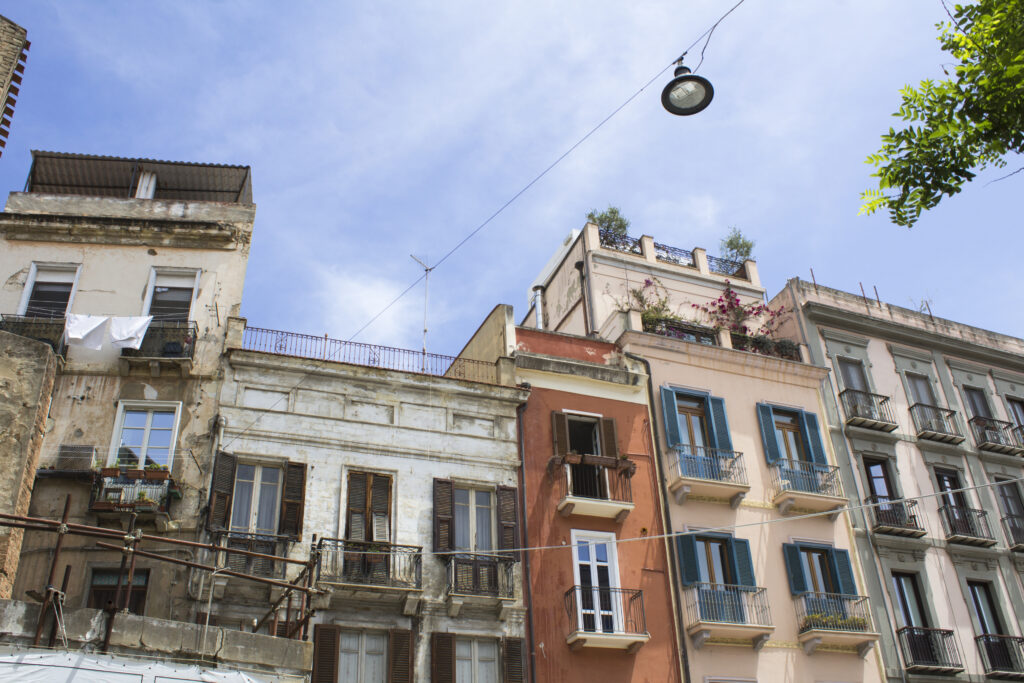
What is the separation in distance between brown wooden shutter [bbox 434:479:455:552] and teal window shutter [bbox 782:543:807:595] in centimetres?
873

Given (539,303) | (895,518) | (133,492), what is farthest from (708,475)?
(133,492)

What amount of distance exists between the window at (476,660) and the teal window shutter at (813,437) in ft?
35.6

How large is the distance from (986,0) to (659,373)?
56.7 feet

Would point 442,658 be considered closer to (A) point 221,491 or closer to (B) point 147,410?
(A) point 221,491

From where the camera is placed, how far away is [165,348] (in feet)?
66.4

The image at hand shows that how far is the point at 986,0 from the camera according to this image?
847cm

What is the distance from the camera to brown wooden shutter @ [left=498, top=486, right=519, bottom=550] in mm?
20719

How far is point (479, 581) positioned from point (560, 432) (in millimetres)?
4454

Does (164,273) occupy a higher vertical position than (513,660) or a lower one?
higher

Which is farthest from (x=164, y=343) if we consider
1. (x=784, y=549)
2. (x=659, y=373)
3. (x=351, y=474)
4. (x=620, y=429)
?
(x=784, y=549)

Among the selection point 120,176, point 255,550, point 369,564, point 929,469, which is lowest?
point 369,564

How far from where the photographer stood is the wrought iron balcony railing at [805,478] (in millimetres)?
24672

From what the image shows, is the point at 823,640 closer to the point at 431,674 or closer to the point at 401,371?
the point at 431,674

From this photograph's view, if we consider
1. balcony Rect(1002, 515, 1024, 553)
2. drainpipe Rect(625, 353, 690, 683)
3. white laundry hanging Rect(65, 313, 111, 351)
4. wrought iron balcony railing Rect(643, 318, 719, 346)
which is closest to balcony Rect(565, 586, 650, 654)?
drainpipe Rect(625, 353, 690, 683)
